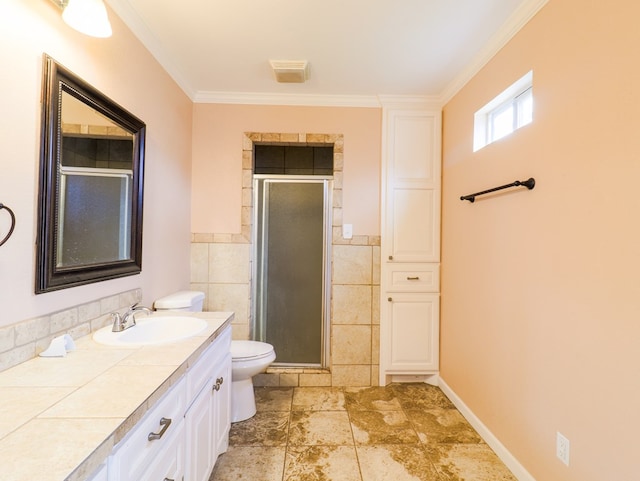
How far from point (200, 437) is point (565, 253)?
171 centimetres

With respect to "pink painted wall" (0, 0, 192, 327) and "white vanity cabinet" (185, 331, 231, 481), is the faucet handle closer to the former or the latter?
"pink painted wall" (0, 0, 192, 327)

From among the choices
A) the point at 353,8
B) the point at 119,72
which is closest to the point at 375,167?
the point at 353,8

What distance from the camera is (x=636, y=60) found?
104 centimetres

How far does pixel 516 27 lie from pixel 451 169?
96cm

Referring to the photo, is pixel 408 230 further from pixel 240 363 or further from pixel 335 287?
pixel 240 363

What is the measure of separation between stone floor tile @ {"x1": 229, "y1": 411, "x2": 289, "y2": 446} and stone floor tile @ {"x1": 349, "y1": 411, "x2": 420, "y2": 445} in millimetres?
453

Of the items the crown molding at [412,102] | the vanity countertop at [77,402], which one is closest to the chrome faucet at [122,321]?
the vanity countertop at [77,402]

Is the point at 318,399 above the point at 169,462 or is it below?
below

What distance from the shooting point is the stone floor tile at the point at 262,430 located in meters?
1.86

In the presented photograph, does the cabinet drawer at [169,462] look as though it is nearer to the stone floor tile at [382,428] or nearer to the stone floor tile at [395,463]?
the stone floor tile at [395,463]

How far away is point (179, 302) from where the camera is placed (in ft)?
6.38

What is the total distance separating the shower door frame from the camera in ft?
8.98

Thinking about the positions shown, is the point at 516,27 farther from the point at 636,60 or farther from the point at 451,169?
the point at 451,169

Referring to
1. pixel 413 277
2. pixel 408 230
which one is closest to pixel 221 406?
pixel 413 277
